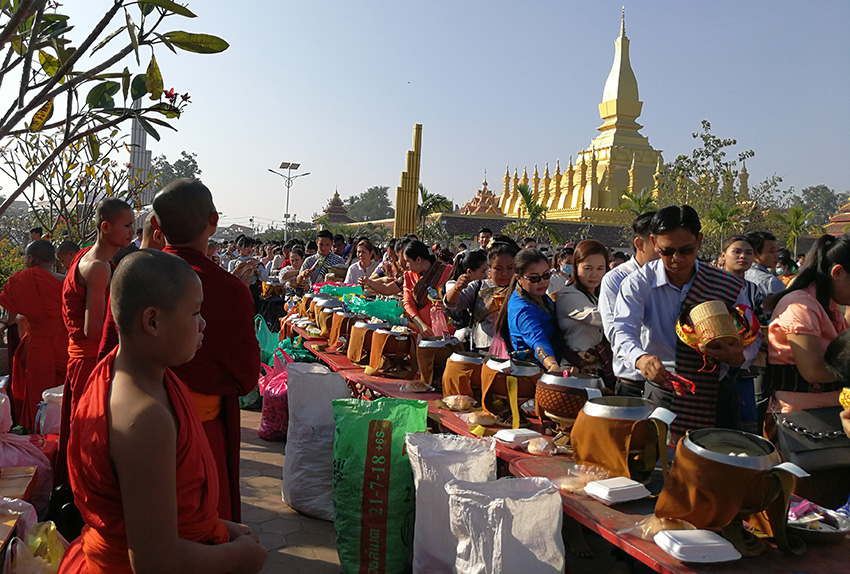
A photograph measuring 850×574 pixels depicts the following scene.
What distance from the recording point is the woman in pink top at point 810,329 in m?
2.39

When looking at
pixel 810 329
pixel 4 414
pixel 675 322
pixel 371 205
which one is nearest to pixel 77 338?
pixel 4 414

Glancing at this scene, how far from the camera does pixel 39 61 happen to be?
2357 mm

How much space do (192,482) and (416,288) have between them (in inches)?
126

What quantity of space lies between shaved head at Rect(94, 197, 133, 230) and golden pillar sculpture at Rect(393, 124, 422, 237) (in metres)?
21.4

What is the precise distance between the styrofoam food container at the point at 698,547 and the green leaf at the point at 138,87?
2052mm

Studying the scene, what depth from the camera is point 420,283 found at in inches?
173

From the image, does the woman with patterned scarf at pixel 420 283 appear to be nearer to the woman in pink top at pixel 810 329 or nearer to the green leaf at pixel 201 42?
the woman in pink top at pixel 810 329

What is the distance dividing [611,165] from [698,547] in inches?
1372

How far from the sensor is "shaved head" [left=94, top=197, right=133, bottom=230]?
284 centimetres

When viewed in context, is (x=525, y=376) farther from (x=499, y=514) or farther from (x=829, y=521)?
(x=829, y=521)

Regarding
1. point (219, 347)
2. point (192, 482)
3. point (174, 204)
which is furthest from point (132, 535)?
point (174, 204)

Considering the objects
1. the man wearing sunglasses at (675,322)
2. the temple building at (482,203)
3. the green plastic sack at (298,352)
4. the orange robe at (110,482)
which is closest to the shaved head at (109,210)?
the orange robe at (110,482)

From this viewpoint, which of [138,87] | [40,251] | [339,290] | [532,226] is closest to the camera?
[138,87]

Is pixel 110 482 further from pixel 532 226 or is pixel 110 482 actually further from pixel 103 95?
pixel 532 226
